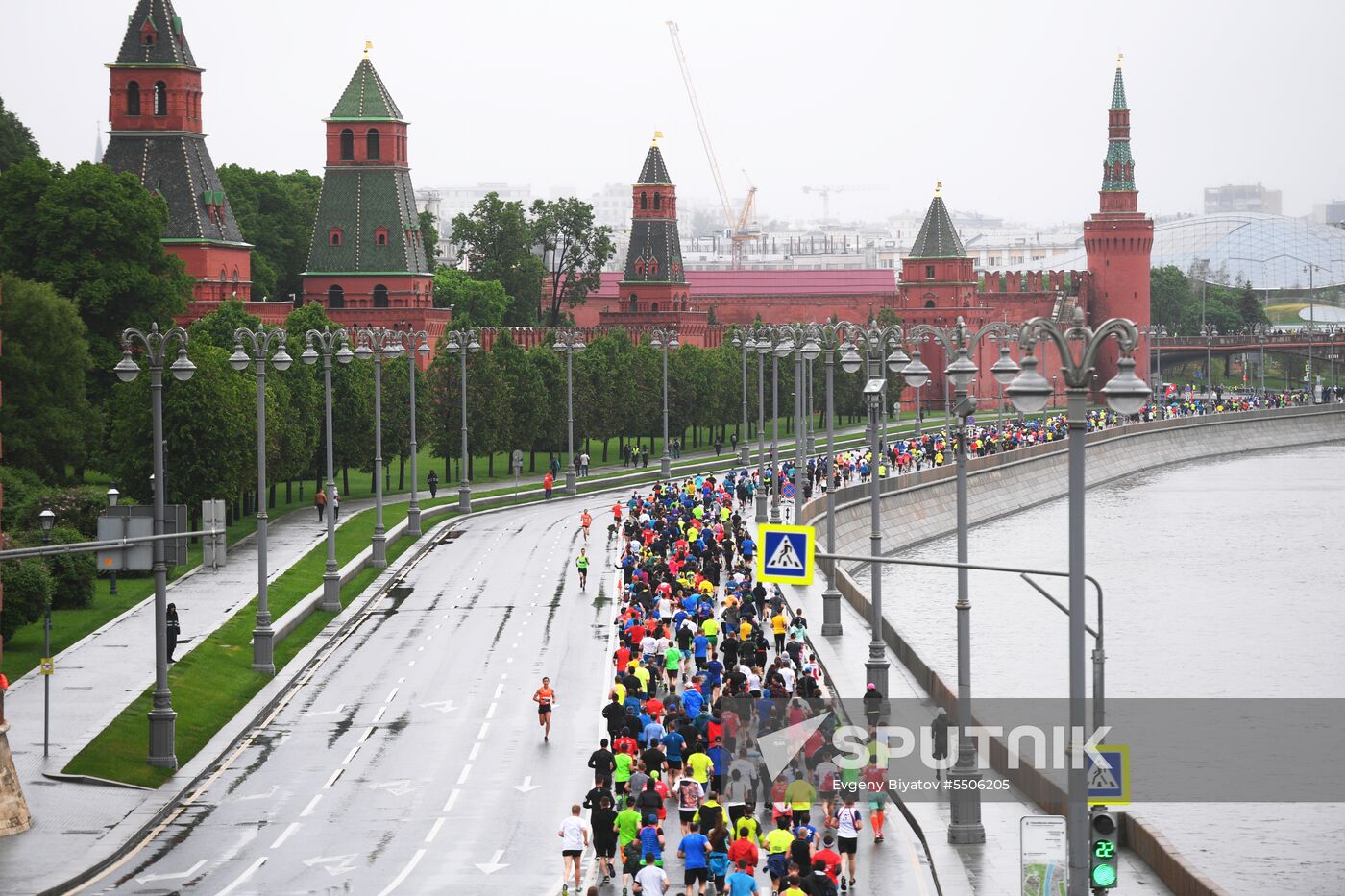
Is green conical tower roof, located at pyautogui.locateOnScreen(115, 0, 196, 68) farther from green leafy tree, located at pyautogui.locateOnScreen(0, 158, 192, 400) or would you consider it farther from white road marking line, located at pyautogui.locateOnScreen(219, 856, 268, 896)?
white road marking line, located at pyautogui.locateOnScreen(219, 856, 268, 896)

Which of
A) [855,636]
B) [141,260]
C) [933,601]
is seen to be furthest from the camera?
[141,260]

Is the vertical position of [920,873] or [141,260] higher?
[141,260]

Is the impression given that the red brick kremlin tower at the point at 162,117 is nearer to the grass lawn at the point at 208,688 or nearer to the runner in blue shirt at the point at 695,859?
the grass lawn at the point at 208,688

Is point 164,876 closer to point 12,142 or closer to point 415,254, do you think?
point 12,142

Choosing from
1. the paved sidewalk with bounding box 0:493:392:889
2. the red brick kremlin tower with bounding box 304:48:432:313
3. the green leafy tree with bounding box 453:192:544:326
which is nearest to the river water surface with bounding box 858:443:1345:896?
the paved sidewalk with bounding box 0:493:392:889

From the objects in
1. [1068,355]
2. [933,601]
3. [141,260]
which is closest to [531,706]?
[1068,355]

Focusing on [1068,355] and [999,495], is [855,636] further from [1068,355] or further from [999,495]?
[999,495]

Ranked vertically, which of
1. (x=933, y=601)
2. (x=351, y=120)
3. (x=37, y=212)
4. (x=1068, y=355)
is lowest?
(x=933, y=601)

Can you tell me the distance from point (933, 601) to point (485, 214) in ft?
306

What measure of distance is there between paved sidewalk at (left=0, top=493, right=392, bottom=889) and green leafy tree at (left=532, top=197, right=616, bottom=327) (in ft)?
350

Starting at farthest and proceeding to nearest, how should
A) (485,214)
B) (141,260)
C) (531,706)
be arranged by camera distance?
(485,214)
(141,260)
(531,706)

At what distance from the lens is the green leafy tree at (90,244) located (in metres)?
72.7

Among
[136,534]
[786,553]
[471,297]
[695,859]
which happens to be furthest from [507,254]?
[695,859]

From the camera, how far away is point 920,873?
25.4 meters
